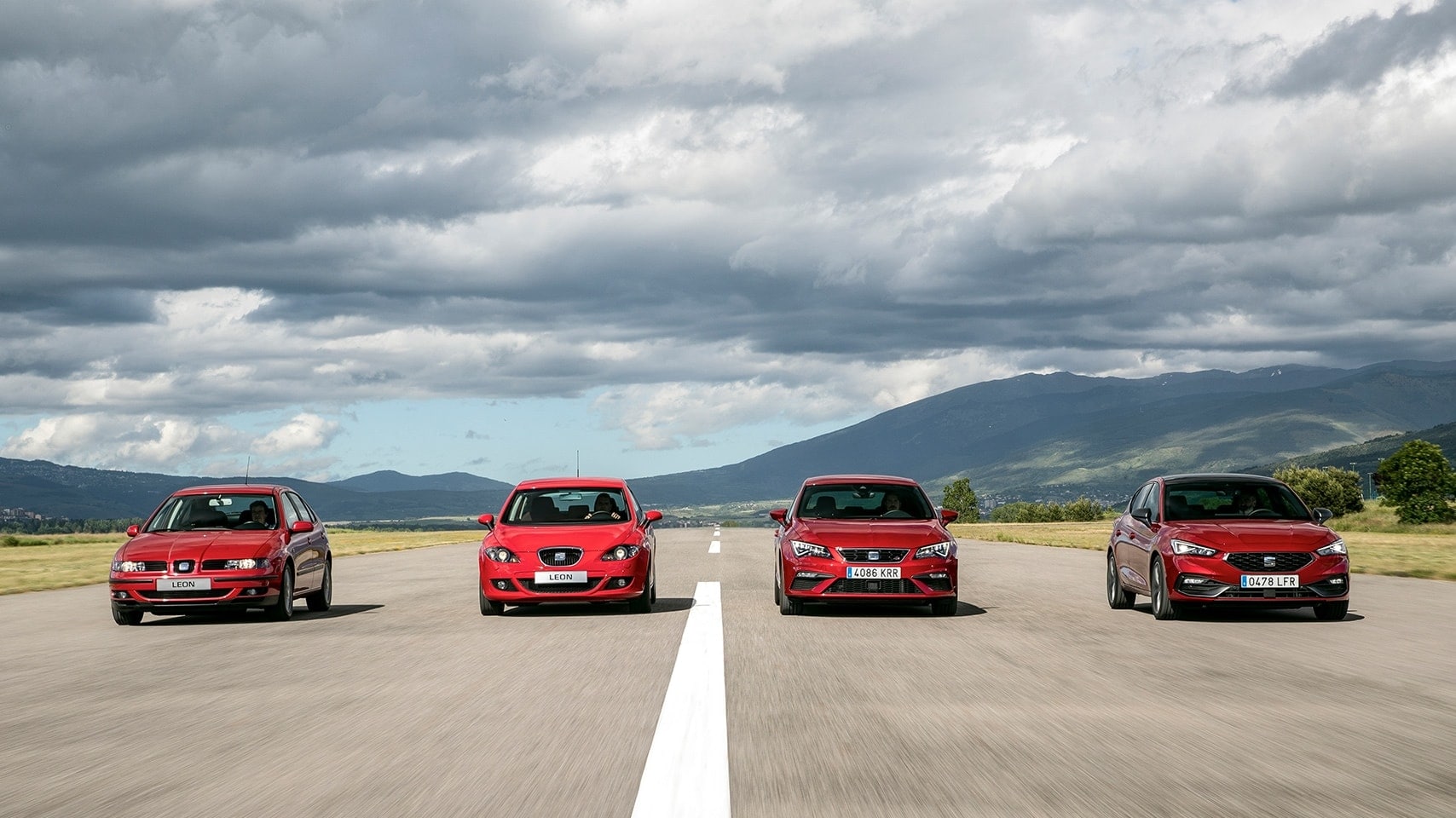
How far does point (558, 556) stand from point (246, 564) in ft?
11.2

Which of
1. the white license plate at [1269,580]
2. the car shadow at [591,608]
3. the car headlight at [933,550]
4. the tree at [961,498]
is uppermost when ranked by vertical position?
the tree at [961,498]

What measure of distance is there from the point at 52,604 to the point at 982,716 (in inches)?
634

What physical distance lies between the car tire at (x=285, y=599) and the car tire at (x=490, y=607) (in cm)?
221

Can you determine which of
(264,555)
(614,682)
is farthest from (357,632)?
(614,682)

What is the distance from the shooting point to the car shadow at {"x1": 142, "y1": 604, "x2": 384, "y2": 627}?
16.6 metres

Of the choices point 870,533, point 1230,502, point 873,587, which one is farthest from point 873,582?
point 1230,502

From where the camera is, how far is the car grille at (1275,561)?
14.7 metres

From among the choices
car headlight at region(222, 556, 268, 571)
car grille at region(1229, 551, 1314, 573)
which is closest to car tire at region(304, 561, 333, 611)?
car headlight at region(222, 556, 268, 571)

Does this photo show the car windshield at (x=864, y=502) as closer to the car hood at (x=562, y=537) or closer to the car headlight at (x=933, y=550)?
the car headlight at (x=933, y=550)

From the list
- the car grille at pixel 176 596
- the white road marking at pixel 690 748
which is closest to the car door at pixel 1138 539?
the white road marking at pixel 690 748

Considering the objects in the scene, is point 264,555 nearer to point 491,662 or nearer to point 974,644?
point 491,662

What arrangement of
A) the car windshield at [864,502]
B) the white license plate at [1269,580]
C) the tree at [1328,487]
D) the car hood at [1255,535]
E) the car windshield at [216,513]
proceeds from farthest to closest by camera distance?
the tree at [1328,487], the car windshield at [216,513], the car windshield at [864,502], the car hood at [1255,535], the white license plate at [1269,580]

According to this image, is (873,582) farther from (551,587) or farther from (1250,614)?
(1250,614)

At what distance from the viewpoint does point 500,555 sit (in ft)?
52.5
